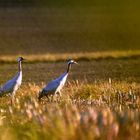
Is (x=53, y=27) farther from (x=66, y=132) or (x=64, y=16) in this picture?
(x=66, y=132)

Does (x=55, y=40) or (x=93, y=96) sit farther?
(x=55, y=40)

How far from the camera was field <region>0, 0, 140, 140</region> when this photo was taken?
5.42 m

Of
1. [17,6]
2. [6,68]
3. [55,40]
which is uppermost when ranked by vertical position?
[17,6]

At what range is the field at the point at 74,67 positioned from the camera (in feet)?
17.8

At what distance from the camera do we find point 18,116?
7.80 meters

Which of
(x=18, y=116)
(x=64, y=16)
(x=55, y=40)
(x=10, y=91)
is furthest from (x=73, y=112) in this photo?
(x=64, y=16)

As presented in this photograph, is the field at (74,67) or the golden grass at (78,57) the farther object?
the golden grass at (78,57)

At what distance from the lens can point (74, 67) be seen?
30922mm

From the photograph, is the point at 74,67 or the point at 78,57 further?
the point at 78,57

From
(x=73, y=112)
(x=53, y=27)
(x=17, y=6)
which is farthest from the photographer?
(x=17, y=6)

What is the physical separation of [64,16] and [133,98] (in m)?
45.1

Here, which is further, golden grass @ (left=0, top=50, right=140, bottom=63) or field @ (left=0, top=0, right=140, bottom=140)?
golden grass @ (left=0, top=50, right=140, bottom=63)

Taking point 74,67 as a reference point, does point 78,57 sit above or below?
above

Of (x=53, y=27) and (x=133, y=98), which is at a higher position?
(x=53, y=27)
